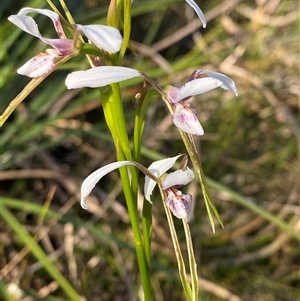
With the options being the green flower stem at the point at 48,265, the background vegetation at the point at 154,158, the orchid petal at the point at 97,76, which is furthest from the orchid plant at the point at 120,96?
the background vegetation at the point at 154,158

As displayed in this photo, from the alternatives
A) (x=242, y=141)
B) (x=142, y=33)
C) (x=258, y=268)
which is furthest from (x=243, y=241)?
(x=142, y=33)

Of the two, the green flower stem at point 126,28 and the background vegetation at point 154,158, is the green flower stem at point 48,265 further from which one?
the green flower stem at point 126,28

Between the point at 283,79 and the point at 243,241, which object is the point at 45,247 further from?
the point at 283,79

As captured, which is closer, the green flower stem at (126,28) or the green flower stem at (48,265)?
the green flower stem at (126,28)

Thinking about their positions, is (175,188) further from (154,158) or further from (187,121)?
(154,158)

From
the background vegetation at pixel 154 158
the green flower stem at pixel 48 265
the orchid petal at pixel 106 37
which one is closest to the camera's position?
the orchid petal at pixel 106 37
